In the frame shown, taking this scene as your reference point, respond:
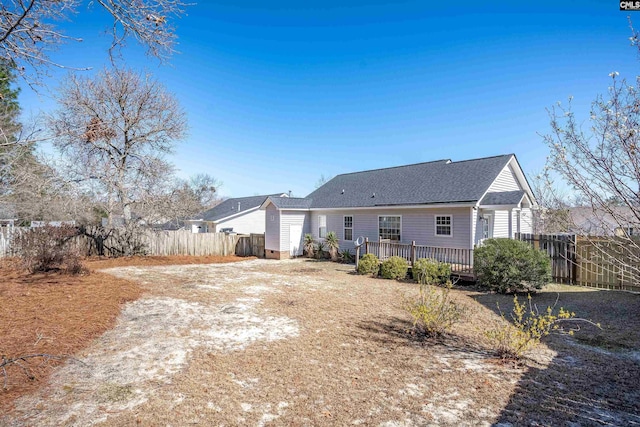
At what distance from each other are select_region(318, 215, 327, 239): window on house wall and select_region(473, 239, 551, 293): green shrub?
1073cm

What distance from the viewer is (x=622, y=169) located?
3.04 metres

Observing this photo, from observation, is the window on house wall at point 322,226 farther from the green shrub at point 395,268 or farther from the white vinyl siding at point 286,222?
the green shrub at point 395,268

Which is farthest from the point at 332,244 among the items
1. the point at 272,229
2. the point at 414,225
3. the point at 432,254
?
the point at 432,254

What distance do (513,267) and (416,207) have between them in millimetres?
5776

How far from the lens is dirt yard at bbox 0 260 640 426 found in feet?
10.9

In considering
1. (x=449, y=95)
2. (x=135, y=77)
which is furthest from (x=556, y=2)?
(x=135, y=77)

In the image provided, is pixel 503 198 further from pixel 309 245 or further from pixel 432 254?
pixel 309 245

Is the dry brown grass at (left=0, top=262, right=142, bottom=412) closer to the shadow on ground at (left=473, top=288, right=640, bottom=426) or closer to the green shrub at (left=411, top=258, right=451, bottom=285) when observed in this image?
the shadow on ground at (left=473, top=288, right=640, bottom=426)

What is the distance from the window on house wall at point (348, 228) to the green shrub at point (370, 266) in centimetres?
483

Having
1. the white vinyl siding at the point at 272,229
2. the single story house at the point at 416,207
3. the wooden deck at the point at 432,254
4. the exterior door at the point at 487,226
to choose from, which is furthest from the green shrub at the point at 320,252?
the exterior door at the point at 487,226

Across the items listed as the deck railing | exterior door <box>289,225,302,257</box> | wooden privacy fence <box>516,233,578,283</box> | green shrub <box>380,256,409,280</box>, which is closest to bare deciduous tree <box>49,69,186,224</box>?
exterior door <box>289,225,302,257</box>

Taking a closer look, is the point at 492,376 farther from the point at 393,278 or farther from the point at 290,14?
the point at 290,14

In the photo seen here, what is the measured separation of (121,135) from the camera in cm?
1759

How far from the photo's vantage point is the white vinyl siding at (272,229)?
62.1 feet
